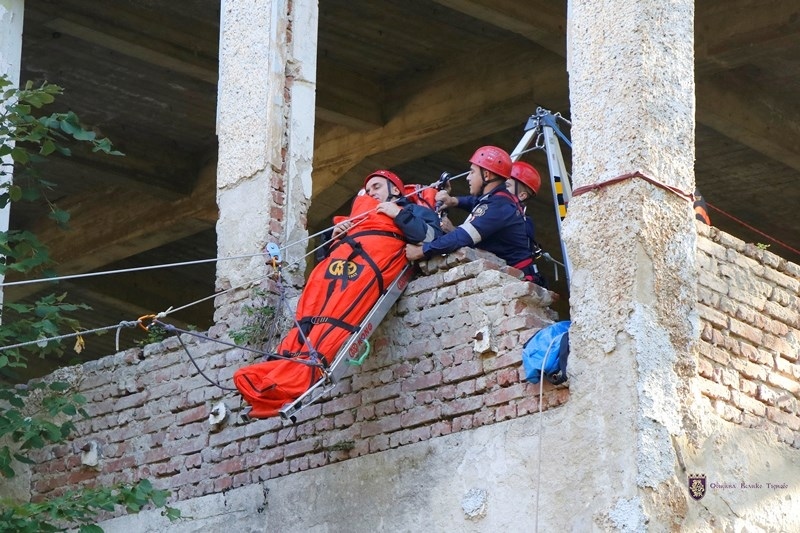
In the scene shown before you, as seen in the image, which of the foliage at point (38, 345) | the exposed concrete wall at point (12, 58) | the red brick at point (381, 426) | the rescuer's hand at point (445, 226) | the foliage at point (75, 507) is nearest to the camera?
the red brick at point (381, 426)

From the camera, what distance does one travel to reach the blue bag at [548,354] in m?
7.38

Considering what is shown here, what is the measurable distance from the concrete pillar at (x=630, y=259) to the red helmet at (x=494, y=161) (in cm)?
96

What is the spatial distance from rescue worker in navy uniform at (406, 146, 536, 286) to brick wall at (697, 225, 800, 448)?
113cm

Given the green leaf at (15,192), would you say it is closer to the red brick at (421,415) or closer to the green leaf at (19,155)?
the green leaf at (19,155)

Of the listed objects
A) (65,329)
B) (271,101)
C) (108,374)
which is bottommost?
(108,374)

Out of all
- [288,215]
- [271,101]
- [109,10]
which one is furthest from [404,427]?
[109,10]

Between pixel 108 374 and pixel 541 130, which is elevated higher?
pixel 541 130

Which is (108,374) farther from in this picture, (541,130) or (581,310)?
(581,310)

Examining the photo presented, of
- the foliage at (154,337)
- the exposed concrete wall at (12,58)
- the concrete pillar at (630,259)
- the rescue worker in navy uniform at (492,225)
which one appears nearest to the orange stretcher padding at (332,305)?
the rescue worker in navy uniform at (492,225)

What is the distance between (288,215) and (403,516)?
2.34 metres

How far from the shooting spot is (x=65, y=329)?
18.0 m

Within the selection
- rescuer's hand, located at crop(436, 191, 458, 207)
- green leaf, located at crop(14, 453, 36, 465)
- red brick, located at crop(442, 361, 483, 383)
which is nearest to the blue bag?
red brick, located at crop(442, 361, 483, 383)

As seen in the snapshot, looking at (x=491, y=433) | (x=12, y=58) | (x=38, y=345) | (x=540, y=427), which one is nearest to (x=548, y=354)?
(x=540, y=427)

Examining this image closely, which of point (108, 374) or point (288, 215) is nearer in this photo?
point (288, 215)
